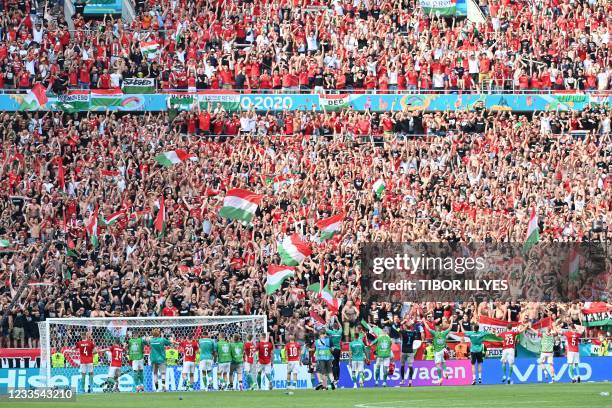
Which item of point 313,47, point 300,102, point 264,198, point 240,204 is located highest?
point 313,47

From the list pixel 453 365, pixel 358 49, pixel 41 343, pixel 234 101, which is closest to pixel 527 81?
pixel 358 49

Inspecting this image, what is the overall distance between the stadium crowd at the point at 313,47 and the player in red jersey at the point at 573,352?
15.7 meters

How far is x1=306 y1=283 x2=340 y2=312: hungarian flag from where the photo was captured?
40.8 metres

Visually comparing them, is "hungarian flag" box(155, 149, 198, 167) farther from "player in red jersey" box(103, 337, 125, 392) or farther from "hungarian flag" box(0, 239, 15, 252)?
"player in red jersey" box(103, 337, 125, 392)

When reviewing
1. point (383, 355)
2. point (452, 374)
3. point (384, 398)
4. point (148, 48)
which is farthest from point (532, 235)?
point (148, 48)

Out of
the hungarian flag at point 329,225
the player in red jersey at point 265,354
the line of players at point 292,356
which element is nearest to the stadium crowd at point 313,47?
the hungarian flag at point 329,225

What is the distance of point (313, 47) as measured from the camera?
178 ft

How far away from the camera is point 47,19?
177ft

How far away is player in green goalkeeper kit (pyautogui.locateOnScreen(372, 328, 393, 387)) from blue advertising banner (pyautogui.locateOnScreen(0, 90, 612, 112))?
14.7 metres

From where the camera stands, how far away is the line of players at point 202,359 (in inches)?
1510

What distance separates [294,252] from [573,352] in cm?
895

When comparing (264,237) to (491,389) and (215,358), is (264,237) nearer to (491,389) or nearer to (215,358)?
(215,358)

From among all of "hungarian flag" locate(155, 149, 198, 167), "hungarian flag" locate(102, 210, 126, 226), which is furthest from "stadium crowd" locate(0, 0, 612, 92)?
"hungarian flag" locate(102, 210, 126, 226)

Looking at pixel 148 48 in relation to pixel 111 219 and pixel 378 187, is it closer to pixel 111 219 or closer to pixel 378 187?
pixel 111 219
